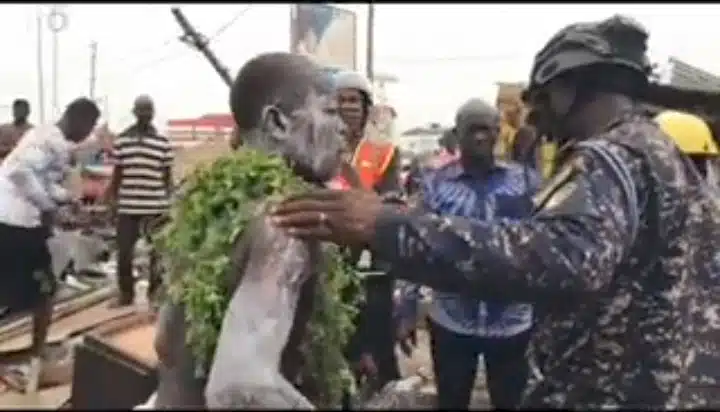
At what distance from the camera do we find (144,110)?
10.7 meters

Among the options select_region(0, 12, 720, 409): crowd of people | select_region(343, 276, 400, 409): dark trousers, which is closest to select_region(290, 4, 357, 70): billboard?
select_region(343, 276, 400, 409): dark trousers

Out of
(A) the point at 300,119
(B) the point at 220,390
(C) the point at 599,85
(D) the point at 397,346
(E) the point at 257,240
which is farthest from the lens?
(D) the point at 397,346

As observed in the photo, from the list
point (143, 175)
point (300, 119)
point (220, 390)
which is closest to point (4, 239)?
point (143, 175)

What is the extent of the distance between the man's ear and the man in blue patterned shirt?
2.72 meters

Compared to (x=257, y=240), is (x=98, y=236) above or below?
below

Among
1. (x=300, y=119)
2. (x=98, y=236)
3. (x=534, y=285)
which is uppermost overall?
(x=300, y=119)

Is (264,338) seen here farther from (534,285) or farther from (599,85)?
(599,85)

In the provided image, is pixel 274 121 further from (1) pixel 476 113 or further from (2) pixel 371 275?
(1) pixel 476 113

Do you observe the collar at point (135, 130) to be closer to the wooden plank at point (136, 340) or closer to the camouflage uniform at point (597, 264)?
the wooden plank at point (136, 340)

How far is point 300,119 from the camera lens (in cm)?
322

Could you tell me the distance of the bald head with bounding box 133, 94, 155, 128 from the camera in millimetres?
10680

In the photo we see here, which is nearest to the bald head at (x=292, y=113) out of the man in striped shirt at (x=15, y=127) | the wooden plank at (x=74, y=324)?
the wooden plank at (x=74, y=324)

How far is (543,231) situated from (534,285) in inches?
3.9

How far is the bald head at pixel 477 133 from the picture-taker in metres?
6.27
